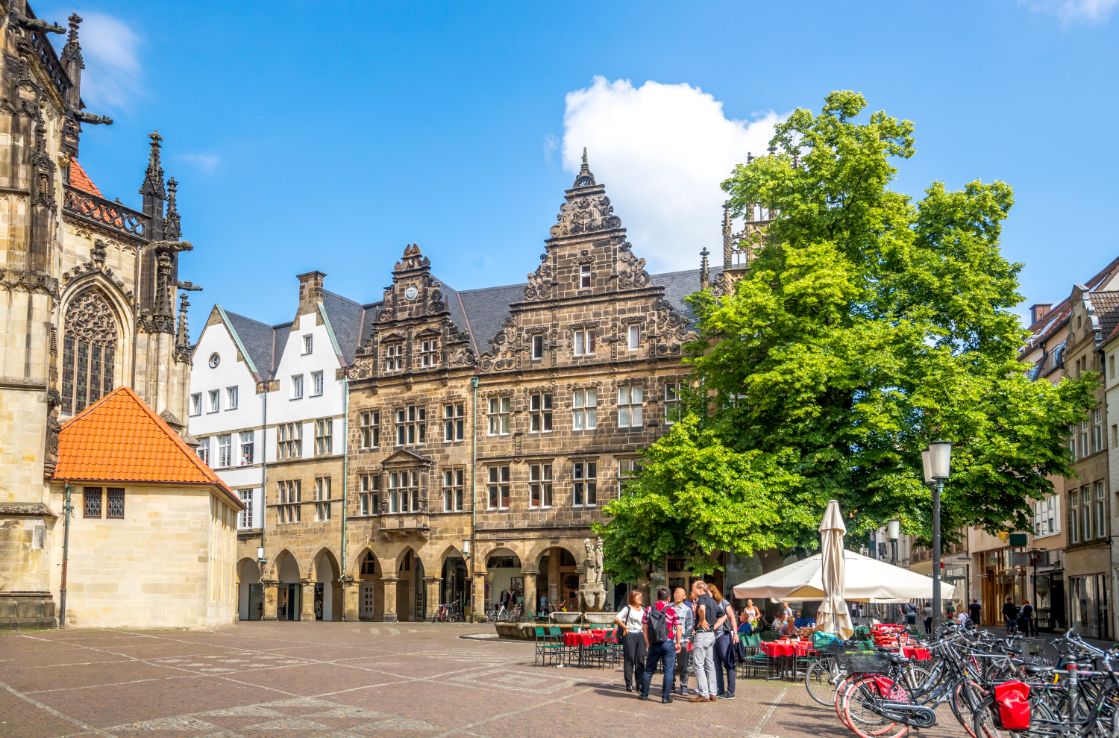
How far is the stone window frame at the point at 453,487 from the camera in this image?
47.0 m

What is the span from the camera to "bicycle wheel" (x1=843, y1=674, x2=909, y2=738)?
12.6m

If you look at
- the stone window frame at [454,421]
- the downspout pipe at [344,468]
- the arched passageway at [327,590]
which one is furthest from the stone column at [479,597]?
the arched passageway at [327,590]

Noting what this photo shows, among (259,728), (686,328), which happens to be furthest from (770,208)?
(259,728)

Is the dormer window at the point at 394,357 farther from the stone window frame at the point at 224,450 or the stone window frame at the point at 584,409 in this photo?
the stone window frame at the point at 224,450

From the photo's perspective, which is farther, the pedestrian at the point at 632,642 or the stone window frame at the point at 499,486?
the stone window frame at the point at 499,486

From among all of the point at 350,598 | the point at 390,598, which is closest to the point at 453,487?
the point at 390,598

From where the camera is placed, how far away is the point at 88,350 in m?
37.7

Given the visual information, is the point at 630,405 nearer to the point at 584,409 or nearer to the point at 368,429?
the point at 584,409

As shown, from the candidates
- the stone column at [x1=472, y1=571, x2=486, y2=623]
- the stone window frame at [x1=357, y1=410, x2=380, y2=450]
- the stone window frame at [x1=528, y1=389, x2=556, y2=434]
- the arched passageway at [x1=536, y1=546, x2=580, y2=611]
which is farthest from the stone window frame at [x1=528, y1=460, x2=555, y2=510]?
the stone window frame at [x1=357, y1=410, x2=380, y2=450]

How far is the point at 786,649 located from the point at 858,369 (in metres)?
9.43

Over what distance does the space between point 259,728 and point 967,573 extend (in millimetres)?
57343

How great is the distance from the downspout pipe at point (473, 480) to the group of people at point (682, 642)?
29.1 m

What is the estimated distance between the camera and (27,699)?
14133mm

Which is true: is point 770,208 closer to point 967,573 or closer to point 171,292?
point 171,292
